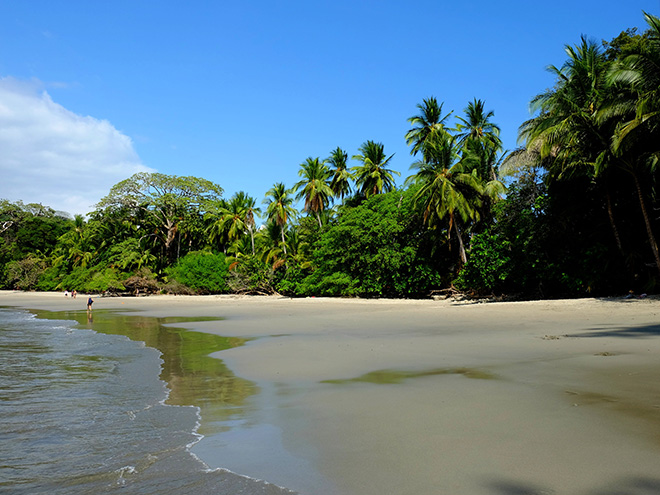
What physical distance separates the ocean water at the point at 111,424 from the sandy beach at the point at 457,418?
348mm

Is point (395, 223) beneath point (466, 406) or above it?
above

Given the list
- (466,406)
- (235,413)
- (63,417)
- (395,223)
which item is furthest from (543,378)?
(395,223)

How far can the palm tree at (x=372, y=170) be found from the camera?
38.2 meters

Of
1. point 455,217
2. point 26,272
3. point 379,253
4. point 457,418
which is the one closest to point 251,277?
point 379,253

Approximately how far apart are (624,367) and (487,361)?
75.0 inches

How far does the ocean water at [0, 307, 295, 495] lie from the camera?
3.38 m

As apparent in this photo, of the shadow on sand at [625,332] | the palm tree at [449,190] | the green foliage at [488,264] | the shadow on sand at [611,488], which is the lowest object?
the shadow on sand at [611,488]

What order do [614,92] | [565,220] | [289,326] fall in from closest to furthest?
[289,326]
[614,92]
[565,220]

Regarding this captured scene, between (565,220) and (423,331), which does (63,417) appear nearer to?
(423,331)

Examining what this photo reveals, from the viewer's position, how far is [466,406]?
4926 mm

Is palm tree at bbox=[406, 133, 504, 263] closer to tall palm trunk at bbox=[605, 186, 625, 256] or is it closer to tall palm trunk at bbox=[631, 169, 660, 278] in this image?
tall palm trunk at bbox=[605, 186, 625, 256]

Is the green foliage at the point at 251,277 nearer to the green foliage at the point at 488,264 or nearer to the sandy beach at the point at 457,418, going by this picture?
the green foliage at the point at 488,264

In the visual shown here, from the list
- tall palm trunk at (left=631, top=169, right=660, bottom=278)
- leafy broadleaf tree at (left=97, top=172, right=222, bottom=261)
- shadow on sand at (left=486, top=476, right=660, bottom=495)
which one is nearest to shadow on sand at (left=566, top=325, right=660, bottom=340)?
shadow on sand at (left=486, top=476, right=660, bottom=495)

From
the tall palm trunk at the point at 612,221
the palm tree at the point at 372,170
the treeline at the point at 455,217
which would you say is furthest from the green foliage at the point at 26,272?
the tall palm trunk at the point at 612,221
